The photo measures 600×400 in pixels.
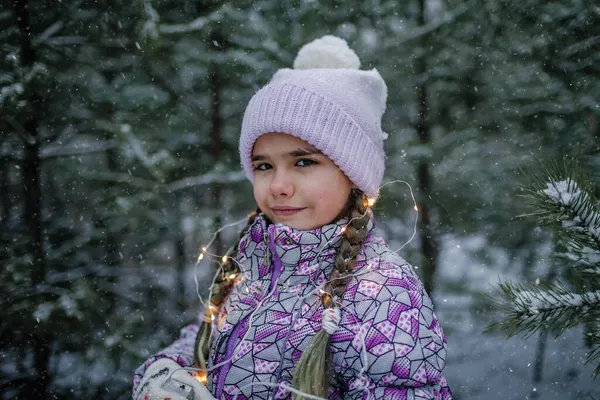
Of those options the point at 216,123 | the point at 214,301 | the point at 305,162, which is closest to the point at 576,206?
the point at 305,162

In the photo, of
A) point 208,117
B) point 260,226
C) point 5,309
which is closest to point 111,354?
point 5,309

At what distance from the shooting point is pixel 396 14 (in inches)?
123

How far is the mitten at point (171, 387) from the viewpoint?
1.44 metres

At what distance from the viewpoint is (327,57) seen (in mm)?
1771

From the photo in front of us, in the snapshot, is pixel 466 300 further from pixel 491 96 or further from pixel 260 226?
pixel 260 226

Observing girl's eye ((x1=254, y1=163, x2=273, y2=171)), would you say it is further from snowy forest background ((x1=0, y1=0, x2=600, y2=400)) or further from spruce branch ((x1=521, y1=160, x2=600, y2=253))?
snowy forest background ((x1=0, y1=0, x2=600, y2=400))

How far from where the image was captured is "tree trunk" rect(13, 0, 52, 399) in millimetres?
2744

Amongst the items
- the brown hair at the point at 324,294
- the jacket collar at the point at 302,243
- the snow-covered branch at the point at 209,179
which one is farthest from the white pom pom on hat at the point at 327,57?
the snow-covered branch at the point at 209,179

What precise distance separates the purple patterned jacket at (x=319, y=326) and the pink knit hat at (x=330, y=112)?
0.86ft

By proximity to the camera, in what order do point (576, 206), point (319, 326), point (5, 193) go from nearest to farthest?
point (576, 206), point (319, 326), point (5, 193)

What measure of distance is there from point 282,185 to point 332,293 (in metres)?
0.40

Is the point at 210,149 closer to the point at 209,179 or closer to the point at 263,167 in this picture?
the point at 209,179

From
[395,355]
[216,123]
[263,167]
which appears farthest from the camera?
[216,123]

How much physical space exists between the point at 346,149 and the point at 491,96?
1.90 meters
